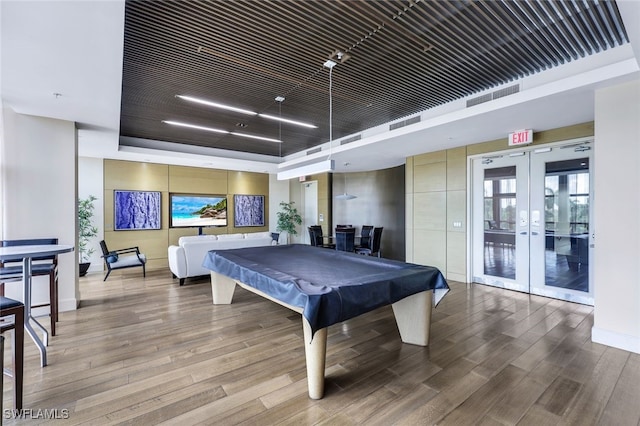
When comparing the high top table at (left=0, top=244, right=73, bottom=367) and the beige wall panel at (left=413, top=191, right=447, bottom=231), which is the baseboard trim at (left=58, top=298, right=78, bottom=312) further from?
the beige wall panel at (left=413, top=191, right=447, bottom=231)

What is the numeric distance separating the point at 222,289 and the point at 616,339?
4789mm

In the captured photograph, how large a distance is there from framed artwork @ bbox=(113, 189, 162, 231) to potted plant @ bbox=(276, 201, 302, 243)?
3675 millimetres

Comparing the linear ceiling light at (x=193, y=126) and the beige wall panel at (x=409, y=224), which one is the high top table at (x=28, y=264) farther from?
the beige wall panel at (x=409, y=224)

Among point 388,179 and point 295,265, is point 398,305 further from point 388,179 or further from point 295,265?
point 388,179

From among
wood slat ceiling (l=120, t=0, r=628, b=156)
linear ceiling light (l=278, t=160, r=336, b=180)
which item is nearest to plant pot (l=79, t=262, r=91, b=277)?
wood slat ceiling (l=120, t=0, r=628, b=156)

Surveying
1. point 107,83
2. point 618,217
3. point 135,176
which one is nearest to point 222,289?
point 107,83

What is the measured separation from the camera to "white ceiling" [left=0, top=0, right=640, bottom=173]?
6.57ft

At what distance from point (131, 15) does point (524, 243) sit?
6.22 metres

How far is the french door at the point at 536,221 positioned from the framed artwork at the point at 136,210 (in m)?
7.83

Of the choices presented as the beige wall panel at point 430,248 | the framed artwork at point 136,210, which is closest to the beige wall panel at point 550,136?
the beige wall panel at point 430,248

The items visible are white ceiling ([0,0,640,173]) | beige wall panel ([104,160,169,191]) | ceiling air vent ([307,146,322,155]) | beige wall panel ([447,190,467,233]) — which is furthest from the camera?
ceiling air vent ([307,146,322,155])

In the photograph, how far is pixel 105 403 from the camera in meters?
2.10

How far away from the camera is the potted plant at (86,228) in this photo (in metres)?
6.67

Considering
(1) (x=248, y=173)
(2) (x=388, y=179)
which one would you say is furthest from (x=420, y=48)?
(1) (x=248, y=173)
